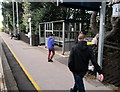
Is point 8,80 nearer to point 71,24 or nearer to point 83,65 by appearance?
point 83,65

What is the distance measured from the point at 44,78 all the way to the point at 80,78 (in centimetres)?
295

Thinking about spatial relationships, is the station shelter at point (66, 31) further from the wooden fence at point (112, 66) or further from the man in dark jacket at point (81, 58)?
the man in dark jacket at point (81, 58)

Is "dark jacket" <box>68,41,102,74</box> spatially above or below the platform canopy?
below

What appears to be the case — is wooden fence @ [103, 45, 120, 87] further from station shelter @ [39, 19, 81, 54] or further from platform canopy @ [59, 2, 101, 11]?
station shelter @ [39, 19, 81, 54]

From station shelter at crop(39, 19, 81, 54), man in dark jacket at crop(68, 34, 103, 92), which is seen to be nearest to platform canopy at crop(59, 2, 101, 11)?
man in dark jacket at crop(68, 34, 103, 92)

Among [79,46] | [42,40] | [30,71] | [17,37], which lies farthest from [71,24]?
[17,37]

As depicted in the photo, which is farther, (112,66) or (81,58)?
(112,66)

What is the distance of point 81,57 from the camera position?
13.1ft

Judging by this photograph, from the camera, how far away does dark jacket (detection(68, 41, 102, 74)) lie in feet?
13.1

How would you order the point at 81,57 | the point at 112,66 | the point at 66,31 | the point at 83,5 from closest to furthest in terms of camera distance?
the point at 81,57, the point at 83,5, the point at 112,66, the point at 66,31

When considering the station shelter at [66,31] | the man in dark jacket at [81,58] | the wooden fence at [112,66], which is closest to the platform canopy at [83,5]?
the wooden fence at [112,66]

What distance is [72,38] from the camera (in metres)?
14.3

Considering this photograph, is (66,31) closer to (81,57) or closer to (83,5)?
(83,5)

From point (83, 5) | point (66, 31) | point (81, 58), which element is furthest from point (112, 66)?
point (66, 31)
